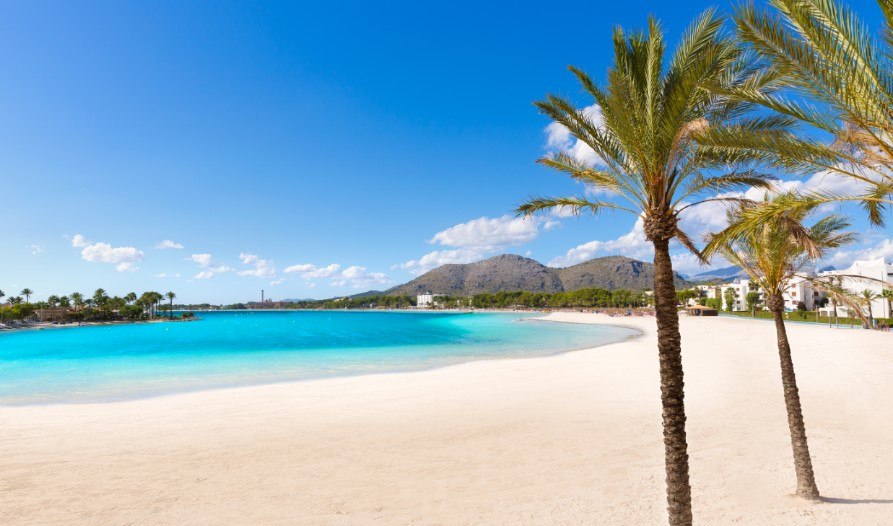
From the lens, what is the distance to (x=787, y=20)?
477 cm

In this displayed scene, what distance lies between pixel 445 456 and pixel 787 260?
846 centimetres

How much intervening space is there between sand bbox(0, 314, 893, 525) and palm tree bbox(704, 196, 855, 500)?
812 mm

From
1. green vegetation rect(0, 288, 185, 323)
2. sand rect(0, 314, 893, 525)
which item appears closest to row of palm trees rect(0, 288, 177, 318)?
green vegetation rect(0, 288, 185, 323)

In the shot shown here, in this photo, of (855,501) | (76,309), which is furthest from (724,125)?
(76,309)

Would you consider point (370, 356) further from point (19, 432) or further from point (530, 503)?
point (530, 503)

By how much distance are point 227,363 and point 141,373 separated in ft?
18.4

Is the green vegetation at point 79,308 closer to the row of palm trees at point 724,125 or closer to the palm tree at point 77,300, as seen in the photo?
the palm tree at point 77,300

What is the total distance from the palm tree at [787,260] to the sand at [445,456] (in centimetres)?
81

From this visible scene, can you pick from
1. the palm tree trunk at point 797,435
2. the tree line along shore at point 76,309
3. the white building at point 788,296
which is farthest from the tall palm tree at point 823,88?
the tree line along shore at point 76,309

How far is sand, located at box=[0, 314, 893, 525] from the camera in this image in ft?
22.9

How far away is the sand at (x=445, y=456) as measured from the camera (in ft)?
22.9

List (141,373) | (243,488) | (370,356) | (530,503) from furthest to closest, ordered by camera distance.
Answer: (370,356), (141,373), (243,488), (530,503)

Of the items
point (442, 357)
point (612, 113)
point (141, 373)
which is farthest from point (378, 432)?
point (141, 373)

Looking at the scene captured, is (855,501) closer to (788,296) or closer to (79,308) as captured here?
(788,296)
